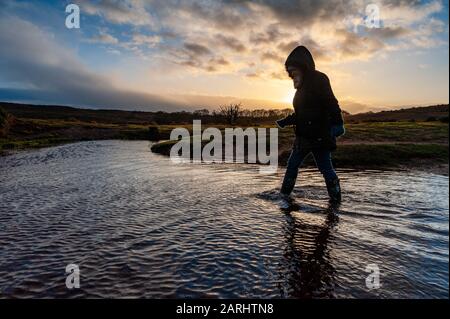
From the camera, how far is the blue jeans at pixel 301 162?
8898 mm

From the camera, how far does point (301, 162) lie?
31.4 feet

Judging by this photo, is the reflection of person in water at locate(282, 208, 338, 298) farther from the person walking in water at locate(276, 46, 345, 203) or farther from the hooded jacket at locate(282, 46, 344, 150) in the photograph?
the hooded jacket at locate(282, 46, 344, 150)

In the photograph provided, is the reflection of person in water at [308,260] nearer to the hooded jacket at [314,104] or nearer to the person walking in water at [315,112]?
the person walking in water at [315,112]

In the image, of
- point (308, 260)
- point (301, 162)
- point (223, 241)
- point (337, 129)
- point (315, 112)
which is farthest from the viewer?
point (301, 162)

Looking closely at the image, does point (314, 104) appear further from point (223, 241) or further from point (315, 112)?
point (223, 241)

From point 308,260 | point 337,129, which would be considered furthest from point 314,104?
point 308,260

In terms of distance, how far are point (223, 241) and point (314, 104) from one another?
4387 millimetres

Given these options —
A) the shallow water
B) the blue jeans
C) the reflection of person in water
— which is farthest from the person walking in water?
the reflection of person in water

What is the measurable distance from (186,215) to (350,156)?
43.9 feet

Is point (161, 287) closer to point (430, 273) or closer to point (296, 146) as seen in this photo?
point (430, 273)

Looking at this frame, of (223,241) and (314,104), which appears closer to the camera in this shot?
(223,241)

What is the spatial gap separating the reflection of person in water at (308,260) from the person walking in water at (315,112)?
1.95 meters

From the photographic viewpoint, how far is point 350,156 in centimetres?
1889
